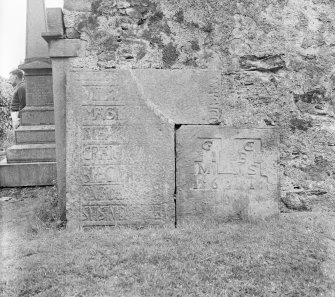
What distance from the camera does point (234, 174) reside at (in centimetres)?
350

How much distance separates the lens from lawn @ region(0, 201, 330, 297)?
2338 mm

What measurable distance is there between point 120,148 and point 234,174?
115 centimetres

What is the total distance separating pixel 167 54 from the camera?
3443mm

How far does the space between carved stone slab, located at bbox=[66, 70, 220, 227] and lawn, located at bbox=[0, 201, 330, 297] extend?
9.2 inches

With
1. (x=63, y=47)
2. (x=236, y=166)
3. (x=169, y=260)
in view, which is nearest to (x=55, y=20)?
(x=63, y=47)

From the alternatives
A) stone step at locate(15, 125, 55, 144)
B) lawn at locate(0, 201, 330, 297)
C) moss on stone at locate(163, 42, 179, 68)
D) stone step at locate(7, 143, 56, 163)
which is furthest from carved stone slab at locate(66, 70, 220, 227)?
stone step at locate(15, 125, 55, 144)

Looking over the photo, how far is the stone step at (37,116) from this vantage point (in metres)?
5.67

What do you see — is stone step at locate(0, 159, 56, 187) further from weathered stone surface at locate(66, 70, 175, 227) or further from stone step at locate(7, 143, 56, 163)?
weathered stone surface at locate(66, 70, 175, 227)

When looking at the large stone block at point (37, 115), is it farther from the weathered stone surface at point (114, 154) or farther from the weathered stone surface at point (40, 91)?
the weathered stone surface at point (114, 154)

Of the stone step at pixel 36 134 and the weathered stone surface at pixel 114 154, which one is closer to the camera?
the weathered stone surface at pixel 114 154

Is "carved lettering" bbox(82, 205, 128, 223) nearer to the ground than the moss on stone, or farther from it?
nearer to the ground

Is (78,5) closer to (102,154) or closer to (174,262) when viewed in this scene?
A: (102,154)

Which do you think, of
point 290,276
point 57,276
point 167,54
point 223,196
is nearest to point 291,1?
point 167,54

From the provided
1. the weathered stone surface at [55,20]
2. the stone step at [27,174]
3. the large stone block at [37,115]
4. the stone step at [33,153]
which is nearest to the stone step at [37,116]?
the large stone block at [37,115]
